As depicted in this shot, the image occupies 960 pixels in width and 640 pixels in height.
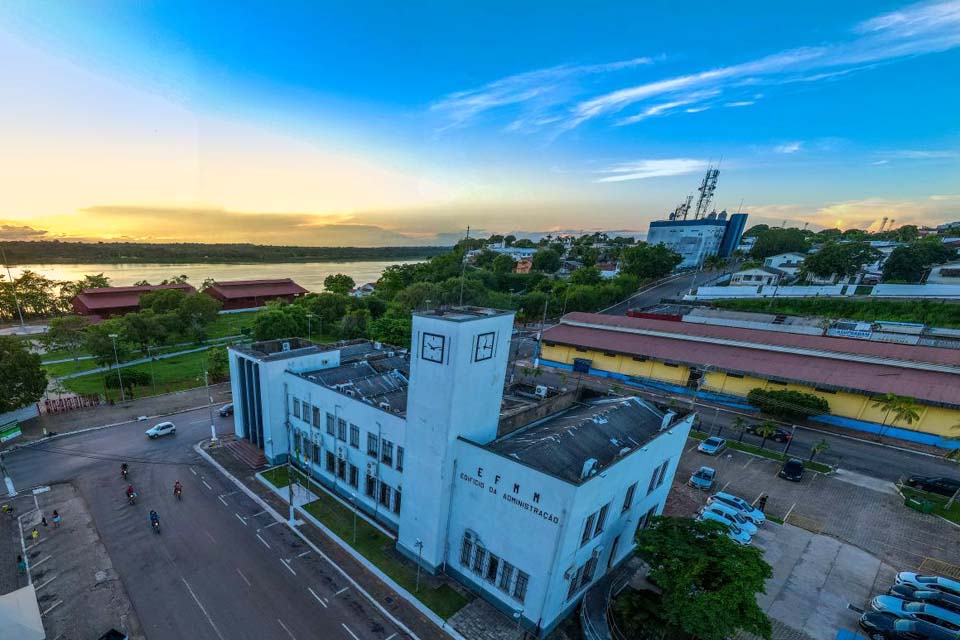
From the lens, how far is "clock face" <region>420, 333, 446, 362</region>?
810 inches

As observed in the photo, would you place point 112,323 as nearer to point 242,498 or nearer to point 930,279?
point 242,498

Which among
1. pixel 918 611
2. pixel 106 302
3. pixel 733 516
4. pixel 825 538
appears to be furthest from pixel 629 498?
pixel 106 302

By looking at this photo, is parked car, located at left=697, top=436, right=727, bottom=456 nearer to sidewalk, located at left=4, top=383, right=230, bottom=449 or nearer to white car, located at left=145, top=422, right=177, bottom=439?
white car, located at left=145, top=422, right=177, bottom=439

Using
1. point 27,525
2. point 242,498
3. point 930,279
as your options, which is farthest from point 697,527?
point 930,279

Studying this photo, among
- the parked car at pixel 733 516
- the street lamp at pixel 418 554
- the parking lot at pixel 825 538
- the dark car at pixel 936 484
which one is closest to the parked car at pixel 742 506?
the parked car at pixel 733 516

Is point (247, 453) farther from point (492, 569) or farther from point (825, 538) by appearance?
point (825, 538)

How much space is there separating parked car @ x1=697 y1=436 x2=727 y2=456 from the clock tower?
1085 inches

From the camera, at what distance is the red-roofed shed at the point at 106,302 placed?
8069 cm

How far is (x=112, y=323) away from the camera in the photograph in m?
60.6

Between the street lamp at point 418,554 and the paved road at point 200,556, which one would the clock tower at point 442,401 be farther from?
the paved road at point 200,556

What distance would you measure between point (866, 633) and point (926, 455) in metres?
31.2

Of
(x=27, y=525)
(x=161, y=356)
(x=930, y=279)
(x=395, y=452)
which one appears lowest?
(x=161, y=356)

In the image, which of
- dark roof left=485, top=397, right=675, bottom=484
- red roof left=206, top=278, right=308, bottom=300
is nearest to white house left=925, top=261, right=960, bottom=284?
dark roof left=485, top=397, right=675, bottom=484

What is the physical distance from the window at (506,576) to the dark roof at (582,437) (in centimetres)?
596
